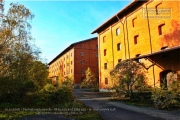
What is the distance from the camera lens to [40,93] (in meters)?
14.3

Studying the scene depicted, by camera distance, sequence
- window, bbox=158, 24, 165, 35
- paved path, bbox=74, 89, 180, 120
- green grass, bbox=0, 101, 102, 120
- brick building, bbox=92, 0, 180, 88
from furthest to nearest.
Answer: window, bbox=158, 24, 165, 35
brick building, bbox=92, 0, 180, 88
green grass, bbox=0, 101, 102, 120
paved path, bbox=74, 89, 180, 120

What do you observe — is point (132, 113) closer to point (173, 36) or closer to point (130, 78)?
point (130, 78)

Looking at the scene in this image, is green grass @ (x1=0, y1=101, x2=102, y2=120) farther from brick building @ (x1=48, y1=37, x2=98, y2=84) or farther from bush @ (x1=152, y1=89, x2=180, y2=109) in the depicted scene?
brick building @ (x1=48, y1=37, x2=98, y2=84)

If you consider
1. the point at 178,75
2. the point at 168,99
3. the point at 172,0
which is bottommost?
the point at 168,99

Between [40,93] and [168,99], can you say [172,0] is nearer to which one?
[168,99]

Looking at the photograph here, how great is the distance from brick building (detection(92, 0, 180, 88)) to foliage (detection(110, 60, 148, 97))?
77.7 inches

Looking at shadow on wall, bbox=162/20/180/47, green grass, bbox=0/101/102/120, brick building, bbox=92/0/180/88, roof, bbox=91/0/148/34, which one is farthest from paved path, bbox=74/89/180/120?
roof, bbox=91/0/148/34

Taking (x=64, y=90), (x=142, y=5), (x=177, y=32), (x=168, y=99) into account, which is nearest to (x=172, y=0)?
(x=177, y=32)

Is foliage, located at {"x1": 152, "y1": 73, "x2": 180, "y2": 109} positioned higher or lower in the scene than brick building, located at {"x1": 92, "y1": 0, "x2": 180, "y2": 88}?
lower

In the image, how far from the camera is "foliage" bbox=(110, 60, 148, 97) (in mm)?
16062

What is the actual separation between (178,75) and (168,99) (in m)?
5.39

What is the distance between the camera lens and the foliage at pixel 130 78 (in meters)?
16.1

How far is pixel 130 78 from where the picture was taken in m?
16.3

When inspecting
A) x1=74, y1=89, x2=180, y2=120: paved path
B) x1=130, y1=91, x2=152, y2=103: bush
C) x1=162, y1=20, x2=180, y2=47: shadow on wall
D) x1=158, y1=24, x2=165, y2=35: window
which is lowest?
x1=74, y1=89, x2=180, y2=120: paved path
